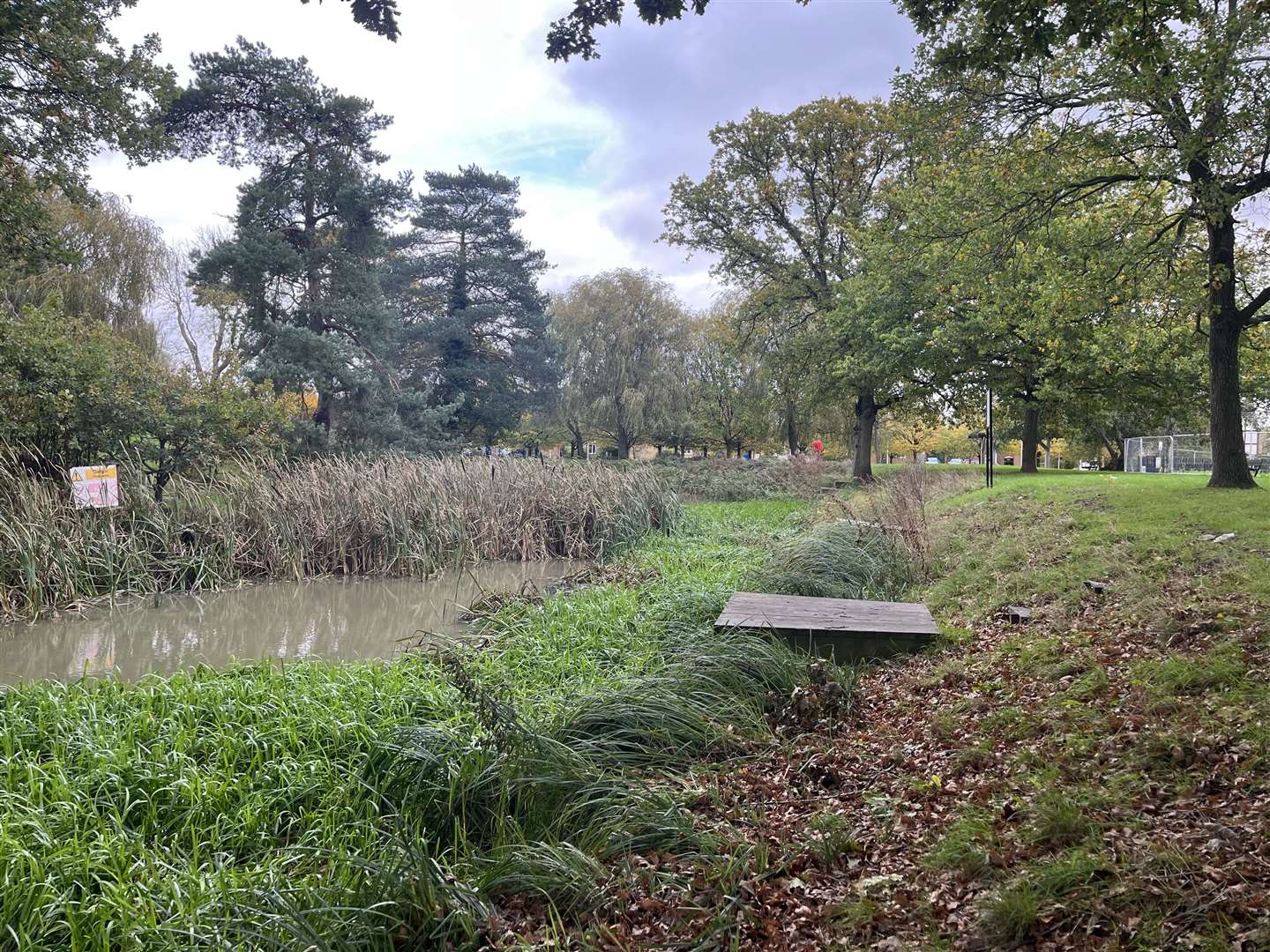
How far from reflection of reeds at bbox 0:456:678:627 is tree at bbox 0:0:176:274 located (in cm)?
345

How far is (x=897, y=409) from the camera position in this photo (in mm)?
24969

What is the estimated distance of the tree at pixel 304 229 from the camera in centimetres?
1955

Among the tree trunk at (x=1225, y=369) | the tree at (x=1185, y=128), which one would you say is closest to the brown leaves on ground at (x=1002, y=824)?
the tree at (x=1185, y=128)

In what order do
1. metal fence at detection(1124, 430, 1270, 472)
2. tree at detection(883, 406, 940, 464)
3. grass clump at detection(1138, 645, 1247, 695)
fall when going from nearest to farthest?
grass clump at detection(1138, 645, 1247, 695)
metal fence at detection(1124, 430, 1270, 472)
tree at detection(883, 406, 940, 464)

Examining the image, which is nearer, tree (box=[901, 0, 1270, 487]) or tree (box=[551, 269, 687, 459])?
tree (box=[901, 0, 1270, 487])

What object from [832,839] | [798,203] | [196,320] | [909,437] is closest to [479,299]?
[196,320]

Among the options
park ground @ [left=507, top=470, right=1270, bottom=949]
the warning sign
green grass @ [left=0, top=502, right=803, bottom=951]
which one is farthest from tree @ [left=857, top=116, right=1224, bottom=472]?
the warning sign

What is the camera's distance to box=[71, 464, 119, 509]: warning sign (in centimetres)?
847

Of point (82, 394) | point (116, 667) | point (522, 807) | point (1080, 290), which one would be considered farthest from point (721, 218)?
point (522, 807)

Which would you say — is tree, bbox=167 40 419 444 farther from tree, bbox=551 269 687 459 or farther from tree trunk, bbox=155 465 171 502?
tree, bbox=551 269 687 459

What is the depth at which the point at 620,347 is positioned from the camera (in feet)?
109

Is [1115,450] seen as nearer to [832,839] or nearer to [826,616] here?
[826,616]

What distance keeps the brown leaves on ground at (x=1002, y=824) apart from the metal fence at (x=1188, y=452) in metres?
24.9

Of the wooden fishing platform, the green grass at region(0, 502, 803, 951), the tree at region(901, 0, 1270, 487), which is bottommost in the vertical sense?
the green grass at region(0, 502, 803, 951)
